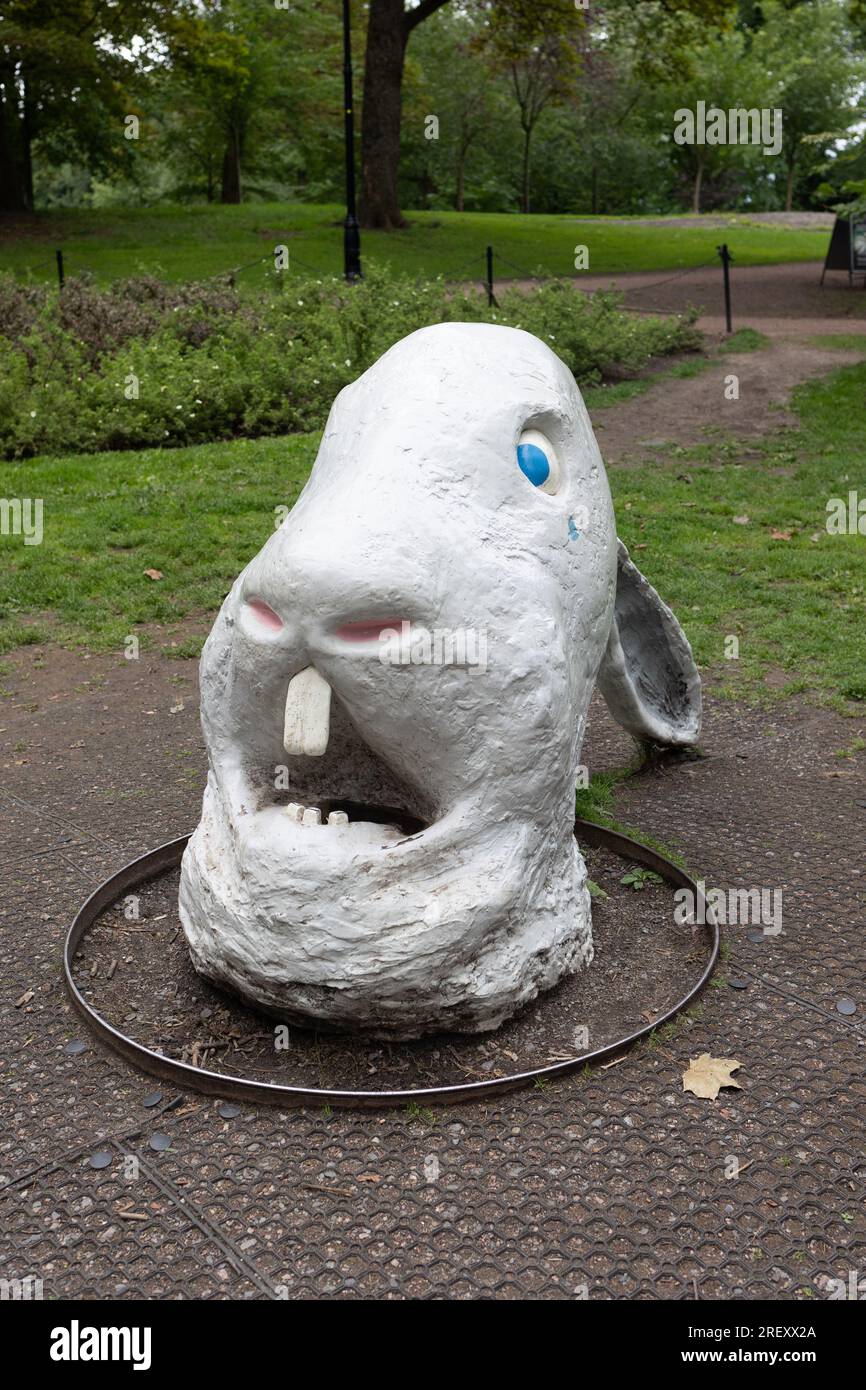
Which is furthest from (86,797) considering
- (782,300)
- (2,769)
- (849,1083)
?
(782,300)

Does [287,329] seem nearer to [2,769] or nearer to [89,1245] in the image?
[2,769]

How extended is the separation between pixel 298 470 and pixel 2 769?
5.48m

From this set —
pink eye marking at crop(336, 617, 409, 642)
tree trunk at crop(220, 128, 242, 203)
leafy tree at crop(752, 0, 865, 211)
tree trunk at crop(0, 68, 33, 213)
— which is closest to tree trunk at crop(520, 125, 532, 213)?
leafy tree at crop(752, 0, 865, 211)

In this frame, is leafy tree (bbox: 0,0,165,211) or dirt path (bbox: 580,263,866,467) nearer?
dirt path (bbox: 580,263,866,467)

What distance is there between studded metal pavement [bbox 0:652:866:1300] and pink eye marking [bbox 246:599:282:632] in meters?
1.44

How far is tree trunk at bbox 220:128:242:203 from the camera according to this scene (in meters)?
35.7

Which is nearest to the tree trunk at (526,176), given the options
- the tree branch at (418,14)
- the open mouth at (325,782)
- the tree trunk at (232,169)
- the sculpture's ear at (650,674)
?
the tree trunk at (232,169)

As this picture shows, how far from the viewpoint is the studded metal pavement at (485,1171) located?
3.22 meters

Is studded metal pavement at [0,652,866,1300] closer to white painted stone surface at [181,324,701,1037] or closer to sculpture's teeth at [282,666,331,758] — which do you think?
white painted stone surface at [181,324,701,1037]

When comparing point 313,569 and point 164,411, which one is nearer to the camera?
point 313,569

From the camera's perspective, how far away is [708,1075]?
12.9ft

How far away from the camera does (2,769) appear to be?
651cm

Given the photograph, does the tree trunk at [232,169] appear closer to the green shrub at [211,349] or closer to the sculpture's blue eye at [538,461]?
the green shrub at [211,349]

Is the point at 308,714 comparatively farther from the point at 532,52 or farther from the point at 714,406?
the point at 532,52
